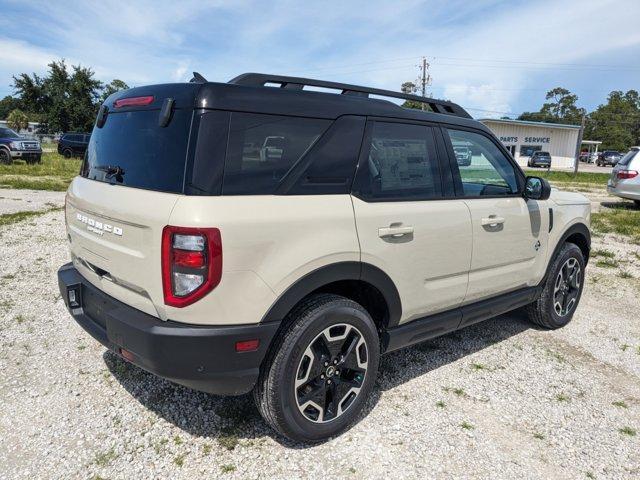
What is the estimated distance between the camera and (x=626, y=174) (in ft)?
41.0

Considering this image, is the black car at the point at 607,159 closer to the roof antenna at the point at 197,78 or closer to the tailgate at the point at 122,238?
the roof antenna at the point at 197,78

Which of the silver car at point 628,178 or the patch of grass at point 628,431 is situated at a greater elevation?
the silver car at point 628,178

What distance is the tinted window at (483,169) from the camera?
3.42 m

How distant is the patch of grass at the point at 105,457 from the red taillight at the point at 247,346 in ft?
3.17

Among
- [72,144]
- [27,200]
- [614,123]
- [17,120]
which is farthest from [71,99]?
[614,123]

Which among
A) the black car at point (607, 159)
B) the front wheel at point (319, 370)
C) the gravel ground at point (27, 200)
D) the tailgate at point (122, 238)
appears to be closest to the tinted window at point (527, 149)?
the black car at point (607, 159)

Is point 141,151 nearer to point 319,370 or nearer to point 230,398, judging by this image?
point 319,370

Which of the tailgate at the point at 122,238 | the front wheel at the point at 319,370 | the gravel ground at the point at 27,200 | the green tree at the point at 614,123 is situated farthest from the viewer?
the green tree at the point at 614,123

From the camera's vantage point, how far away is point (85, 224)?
9.21 feet

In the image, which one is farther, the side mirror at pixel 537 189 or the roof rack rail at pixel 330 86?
the side mirror at pixel 537 189

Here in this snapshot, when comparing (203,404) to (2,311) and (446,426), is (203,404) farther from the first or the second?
(2,311)

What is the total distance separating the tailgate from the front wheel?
667mm

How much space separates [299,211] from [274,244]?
230 mm

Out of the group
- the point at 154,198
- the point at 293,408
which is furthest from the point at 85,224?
the point at 293,408
